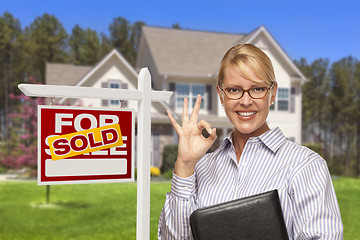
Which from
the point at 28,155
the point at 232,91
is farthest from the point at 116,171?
the point at 28,155

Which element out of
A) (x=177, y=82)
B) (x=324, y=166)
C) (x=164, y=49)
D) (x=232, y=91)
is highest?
(x=164, y=49)

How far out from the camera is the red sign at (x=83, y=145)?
2518 millimetres

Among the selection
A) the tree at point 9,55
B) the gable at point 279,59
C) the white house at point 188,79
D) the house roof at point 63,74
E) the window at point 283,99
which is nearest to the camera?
the white house at point 188,79

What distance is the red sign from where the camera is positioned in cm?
252

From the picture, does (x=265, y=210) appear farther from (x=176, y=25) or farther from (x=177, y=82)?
(x=176, y=25)

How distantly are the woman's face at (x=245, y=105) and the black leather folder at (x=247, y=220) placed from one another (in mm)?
362

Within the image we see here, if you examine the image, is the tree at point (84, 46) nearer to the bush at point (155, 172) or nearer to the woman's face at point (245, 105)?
the bush at point (155, 172)

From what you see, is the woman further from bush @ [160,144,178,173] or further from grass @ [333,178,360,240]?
bush @ [160,144,178,173]

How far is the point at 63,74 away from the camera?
2289cm

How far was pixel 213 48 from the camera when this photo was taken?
2283 centimetres

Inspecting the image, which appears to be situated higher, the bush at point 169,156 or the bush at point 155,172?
the bush at point 169,156

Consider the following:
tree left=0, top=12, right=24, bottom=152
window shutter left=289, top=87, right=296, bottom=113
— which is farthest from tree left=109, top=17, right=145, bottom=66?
window shutter left=289, top=87, right=296, bottom=113

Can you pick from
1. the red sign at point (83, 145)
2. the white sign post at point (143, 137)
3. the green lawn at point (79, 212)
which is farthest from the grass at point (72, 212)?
the red sign at point (83, 145)

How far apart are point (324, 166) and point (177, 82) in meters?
18.8
